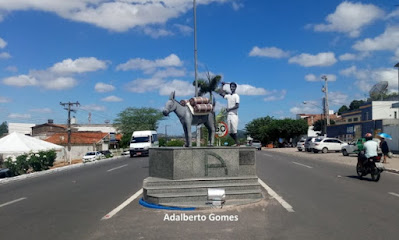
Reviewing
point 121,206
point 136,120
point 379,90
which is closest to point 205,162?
point 121,206

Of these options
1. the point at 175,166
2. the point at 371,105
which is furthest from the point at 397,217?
the point at 371,105

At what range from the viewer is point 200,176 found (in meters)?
9.85

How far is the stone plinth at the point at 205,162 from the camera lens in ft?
32.0

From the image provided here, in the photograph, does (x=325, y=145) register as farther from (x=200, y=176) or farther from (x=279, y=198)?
(x=200, y=176)

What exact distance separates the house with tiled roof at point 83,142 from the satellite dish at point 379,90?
46.3 metres

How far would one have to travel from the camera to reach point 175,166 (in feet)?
31.8

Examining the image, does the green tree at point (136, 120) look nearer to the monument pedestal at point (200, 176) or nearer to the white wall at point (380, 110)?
the white wall at point (380, 110)

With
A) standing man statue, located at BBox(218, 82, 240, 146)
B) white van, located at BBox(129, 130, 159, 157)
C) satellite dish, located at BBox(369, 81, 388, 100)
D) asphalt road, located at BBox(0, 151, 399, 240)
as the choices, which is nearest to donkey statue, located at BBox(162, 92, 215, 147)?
standing man statue, located at BBox(218, 82, 240, 146)

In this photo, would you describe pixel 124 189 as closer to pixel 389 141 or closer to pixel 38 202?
Answer: pixel 38 202

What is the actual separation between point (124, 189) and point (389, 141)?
34418mm

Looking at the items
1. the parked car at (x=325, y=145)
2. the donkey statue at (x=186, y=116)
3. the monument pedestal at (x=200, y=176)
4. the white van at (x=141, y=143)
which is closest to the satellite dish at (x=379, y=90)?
the parked car at (x=325, y=145)

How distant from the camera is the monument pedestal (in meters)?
9.18

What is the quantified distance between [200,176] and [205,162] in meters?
0.37

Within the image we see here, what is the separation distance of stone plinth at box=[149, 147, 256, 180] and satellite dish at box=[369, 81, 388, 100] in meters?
58.2
